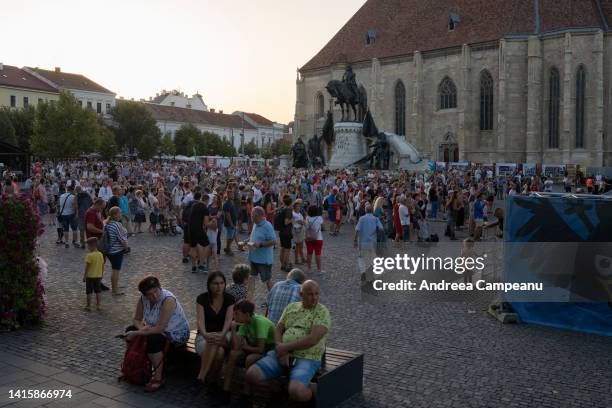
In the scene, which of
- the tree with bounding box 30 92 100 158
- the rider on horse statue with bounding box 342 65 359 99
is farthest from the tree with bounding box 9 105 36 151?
the rider on horse statue with bounding box 342 65 359 99

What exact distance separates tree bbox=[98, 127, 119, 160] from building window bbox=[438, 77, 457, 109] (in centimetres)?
3491

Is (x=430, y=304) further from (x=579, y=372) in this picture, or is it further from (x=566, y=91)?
(x=566, y=91)

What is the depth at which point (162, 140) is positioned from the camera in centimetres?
7512

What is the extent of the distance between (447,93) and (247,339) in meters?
50.3

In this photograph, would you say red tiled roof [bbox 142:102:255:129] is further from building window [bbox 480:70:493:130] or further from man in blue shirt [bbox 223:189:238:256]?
man in blue shirt [bbox 223:189:238:256]

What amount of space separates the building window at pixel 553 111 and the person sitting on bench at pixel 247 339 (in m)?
45.4

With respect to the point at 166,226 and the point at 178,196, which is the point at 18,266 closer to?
the point at 166,226

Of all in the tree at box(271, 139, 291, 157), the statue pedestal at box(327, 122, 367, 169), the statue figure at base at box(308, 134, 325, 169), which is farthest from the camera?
the tree at box(271, 139, 291, 157)

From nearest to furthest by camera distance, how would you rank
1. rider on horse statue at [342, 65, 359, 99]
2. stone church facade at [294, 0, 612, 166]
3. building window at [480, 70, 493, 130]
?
rider on horse statue at [342, 65, 359, 99], stone church facade at [294, 0, 612, 166], building window at [480, 70, 493, 130]

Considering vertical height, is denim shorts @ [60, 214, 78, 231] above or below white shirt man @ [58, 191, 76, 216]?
below

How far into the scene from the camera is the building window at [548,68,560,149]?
4628cm

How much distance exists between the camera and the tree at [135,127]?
69000 millimetres

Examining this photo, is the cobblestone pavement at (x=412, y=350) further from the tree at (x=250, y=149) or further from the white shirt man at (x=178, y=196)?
the tree at (x=250, y=149)

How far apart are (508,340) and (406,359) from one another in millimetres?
1724
